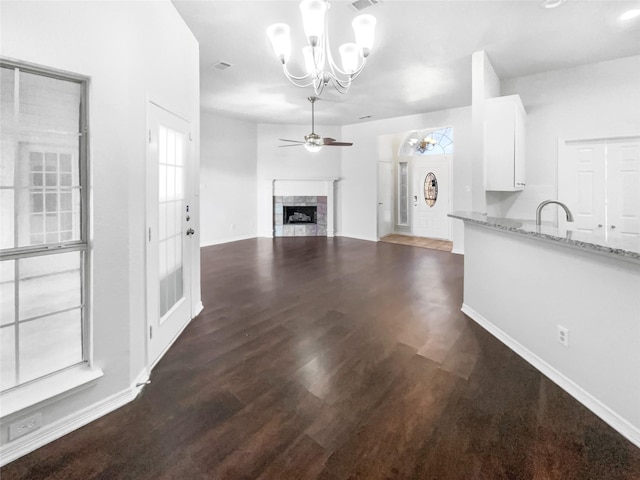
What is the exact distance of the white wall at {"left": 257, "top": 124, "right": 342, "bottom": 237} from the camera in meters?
8.45

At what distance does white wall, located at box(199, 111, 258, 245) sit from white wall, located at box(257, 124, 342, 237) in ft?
0.62

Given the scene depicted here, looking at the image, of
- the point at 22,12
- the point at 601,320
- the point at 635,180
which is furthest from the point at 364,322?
the point at 635,180

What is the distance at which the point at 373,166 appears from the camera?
8109 millimetres

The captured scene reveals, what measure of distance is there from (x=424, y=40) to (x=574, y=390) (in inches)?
140

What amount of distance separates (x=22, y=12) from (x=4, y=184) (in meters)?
0.80

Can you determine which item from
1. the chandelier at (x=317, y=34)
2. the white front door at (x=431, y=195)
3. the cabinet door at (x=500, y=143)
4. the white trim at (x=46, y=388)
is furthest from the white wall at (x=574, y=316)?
the white front door at (x=431, y=195)

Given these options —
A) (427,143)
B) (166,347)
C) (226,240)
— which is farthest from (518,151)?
(226,240)

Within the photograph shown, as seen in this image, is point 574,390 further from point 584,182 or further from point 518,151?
point 584,182

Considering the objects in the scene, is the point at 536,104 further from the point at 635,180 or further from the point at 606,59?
the point at 635,180

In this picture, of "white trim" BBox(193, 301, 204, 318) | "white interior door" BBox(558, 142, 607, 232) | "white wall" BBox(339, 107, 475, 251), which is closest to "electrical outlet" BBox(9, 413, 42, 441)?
"white trim" BBox(193, 301, 204, 318)

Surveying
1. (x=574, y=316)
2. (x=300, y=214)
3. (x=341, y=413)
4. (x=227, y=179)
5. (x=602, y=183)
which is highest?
(x=227, y=179)

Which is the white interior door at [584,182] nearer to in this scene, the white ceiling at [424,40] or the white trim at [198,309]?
the white ceiling at [424,40]

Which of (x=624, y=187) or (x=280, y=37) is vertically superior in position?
(x=280, y=37)

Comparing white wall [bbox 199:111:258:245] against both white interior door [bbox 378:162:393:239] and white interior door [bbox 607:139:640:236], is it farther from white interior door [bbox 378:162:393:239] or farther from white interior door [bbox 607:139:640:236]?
white interior door [bbox 607:139:640:236]
